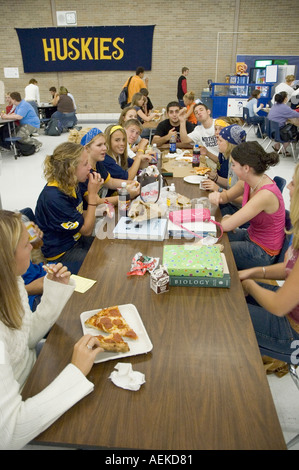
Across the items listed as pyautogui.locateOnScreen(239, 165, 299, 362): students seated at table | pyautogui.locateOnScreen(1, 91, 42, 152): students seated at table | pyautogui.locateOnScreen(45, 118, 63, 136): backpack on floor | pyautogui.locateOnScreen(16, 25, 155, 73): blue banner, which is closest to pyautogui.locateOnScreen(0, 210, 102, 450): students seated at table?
pyautogui.locateOnScreen(239, 165, 299, 362): students seated at table

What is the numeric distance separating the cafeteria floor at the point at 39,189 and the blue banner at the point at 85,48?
3378mm

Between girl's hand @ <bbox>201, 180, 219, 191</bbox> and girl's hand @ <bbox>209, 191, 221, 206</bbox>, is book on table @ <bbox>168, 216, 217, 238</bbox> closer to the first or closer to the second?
girl's hand @ <bbox>209, 191, 221, 206</bbox>

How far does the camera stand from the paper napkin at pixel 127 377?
3.67ft

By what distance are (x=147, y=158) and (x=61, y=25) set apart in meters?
9.53

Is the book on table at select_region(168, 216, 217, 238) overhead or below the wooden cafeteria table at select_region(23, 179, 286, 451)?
overhead

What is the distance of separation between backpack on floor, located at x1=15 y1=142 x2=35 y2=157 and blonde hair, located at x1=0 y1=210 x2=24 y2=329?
6745 millimetres

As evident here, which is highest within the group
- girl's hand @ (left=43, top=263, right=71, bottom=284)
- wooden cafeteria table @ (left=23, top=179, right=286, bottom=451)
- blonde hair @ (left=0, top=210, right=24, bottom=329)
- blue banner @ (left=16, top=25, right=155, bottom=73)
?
blue banner @ (left=16, top=25, right=155, bottom=73)

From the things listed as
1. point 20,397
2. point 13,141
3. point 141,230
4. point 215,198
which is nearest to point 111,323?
point 20,397

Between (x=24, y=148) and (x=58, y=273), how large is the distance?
21.7ft

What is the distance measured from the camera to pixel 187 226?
221 cm

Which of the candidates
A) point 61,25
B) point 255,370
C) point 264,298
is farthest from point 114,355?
point 61,25

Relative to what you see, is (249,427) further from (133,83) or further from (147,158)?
(133,83)

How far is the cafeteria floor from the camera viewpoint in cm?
190

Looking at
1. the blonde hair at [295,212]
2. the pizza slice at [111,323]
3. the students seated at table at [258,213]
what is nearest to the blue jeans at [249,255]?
the students seated at table at [258,213]
